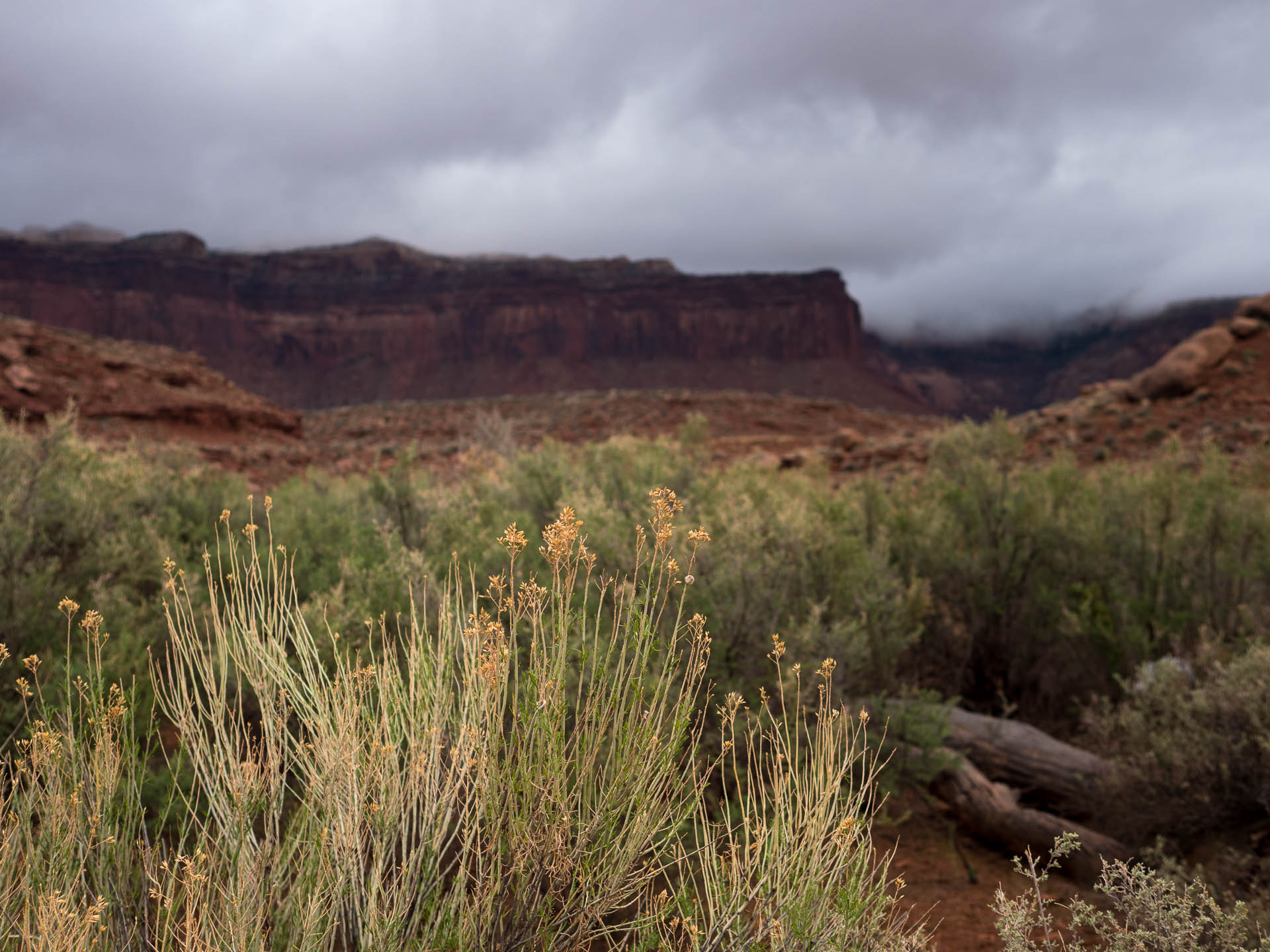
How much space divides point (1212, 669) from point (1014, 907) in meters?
3.58

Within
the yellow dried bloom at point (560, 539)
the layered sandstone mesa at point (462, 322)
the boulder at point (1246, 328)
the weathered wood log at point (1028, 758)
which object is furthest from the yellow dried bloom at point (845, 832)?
the layered sandstone mesa at point (462, 322)

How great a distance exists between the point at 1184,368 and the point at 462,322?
76.7 m

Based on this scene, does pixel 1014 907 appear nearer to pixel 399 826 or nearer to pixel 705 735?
pixel 399 826

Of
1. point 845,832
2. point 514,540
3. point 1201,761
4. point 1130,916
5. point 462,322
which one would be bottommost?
point 1201,761

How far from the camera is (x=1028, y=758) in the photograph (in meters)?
5.03

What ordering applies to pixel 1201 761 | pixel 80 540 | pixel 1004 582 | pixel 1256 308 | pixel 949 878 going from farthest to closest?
pixel 1256 308
pixel 1004 582
pixel 80 540
pixel 949 878
pixel 1201 761

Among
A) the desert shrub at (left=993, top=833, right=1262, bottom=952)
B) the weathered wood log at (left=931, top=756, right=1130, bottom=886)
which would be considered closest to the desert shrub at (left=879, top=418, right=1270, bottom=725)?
the weathered wood log at (left=931, top=756, right=1130, bottom=886)

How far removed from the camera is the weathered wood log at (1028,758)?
4.80 meters

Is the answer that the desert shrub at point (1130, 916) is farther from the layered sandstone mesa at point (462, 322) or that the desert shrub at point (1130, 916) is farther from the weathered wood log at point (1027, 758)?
the layered sandstone mesa at point (462, 322)

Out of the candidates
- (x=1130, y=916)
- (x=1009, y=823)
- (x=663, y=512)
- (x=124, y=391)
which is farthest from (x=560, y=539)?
(x=124, y=391)

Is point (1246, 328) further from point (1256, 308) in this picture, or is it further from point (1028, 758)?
point (1028, 758)

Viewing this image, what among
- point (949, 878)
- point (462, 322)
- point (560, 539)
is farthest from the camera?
point (462, 322)

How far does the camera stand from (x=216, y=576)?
6.24 metres

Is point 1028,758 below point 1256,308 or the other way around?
below
